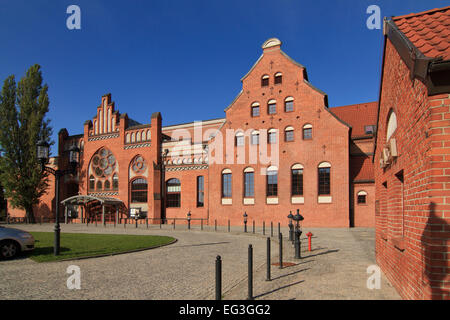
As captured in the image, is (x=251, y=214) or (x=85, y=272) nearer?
(x=85, y=272)

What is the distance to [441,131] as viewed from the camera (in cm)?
338

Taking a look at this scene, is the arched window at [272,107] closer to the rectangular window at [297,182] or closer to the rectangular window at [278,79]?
the rectangular window at [278,79]

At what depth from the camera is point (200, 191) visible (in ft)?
100

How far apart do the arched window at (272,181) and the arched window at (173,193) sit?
1012 centimetres

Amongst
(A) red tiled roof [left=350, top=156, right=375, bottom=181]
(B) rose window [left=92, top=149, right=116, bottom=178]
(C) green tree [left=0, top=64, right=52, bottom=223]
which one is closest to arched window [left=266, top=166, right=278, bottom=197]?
(A) red tiled roof [left=350, top=156, right=375, bottom=181]

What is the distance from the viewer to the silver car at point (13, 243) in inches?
391

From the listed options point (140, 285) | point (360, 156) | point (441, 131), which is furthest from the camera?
point (360, 156)

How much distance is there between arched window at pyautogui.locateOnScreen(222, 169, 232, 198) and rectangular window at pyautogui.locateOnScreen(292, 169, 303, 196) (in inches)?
237

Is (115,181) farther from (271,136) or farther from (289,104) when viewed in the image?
(289,104)

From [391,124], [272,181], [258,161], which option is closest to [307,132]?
[258,161]

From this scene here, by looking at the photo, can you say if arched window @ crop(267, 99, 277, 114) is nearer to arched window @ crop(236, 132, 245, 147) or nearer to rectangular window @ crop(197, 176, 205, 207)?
arched window @ crop(236, 132, 245, 147)

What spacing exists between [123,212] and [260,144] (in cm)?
1750
